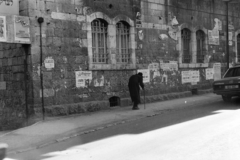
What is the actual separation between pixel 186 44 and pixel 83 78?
7.10m

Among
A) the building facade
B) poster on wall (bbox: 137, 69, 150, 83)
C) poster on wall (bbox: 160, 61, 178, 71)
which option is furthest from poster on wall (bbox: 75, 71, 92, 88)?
poster on wall (bbox: 160, 61, 178, 71)

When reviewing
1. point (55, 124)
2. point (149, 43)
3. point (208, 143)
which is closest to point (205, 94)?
point (149, 43)

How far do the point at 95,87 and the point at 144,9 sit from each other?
4401 mm

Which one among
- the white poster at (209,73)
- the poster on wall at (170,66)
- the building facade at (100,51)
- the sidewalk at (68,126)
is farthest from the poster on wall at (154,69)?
the white poster at (209,73)

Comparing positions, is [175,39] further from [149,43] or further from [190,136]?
[190,136]

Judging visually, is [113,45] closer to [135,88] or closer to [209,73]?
[135,88]

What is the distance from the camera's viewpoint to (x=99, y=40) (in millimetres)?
12797

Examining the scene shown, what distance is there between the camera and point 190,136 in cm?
743

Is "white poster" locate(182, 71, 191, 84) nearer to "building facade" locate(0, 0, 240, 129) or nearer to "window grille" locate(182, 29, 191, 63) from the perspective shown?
"building facade" locate(0, 0, 240, 129)

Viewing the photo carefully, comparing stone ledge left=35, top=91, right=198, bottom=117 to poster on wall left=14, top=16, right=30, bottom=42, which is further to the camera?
stone ledge left=35, top=91, right=198, bottom=117

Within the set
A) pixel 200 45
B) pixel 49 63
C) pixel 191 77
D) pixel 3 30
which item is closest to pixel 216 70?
pixel 200 45

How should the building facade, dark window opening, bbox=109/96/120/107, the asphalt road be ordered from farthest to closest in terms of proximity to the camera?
1. dark window opening, bbox=109/96/120/107
2. the building facade
3. the asphalt road

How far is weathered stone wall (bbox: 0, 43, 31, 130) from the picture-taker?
1099cm

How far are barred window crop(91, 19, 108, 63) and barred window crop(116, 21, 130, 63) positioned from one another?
2.36ft
